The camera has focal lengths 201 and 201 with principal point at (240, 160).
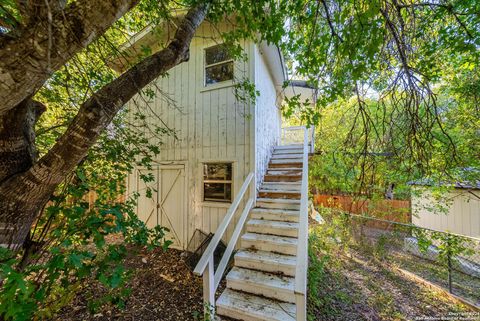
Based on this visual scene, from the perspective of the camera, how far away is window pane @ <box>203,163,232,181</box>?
488cm

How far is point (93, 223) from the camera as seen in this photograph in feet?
5.45

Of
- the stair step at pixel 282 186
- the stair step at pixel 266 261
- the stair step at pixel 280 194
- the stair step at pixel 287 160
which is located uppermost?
the stair step at pixel 287 160

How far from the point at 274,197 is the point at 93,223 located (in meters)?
3.55

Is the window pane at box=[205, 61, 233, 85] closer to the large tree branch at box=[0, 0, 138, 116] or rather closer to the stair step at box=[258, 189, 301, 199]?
the stair step at box=[258, 189, 301, 199]

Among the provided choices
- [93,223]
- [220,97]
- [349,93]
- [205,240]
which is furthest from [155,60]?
[205,240]

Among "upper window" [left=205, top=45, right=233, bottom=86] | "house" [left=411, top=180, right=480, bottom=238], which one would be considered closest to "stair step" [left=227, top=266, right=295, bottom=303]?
"upper window" [left=205, top=45, right=233, bottom=86]

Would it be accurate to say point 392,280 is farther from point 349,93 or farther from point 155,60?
point 155,60

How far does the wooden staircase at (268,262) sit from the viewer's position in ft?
9.20

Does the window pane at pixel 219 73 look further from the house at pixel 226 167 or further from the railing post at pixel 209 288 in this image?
the railing post at pixel 209 288

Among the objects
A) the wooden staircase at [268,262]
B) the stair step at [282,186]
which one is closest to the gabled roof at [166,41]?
the stair step at [282,186]

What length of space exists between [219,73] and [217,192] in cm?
299

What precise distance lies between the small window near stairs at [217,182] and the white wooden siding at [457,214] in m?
6.23

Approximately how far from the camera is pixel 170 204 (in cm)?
554

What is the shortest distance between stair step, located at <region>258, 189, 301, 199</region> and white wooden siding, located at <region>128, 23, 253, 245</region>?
23.1 inches
